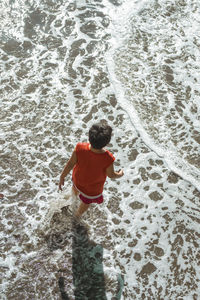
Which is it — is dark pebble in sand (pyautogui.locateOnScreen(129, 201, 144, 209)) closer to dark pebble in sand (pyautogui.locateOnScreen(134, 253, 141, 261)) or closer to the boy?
dark pebble in sand (pyautogui.locateOnScreen(134, 253, 141, 261))

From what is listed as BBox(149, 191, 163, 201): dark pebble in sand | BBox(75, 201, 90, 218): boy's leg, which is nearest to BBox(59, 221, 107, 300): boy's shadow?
BBox(75, 201, 90, 218): boy's leg

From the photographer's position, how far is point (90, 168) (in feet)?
11.4

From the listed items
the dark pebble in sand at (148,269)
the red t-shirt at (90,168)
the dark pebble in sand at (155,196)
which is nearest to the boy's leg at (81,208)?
the red t-shirt at (90,168)

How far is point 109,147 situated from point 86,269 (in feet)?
7.01

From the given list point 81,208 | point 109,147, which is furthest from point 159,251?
point 109,147

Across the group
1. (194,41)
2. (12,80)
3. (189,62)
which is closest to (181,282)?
(12,80)

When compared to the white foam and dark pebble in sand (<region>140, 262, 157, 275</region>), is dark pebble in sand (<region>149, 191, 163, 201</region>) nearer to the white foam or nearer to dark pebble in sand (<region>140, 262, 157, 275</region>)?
the white foam

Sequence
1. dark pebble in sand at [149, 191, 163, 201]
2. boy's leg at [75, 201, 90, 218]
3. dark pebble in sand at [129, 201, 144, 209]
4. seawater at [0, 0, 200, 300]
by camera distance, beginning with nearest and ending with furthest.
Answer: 1. seawater at [0, 0, 200, 300]
2. boy's leg at [75, 201, 90, 218]
3. dark pebble in sand at [129, 201, 144, 209]
4. dark pebble in sand at [149, 191, 163, 201]

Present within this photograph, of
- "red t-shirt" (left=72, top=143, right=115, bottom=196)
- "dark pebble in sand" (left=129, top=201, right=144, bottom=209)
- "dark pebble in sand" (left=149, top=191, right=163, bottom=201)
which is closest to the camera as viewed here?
"red t-shirt" (left=72, top=143, right=115, bottom=196)

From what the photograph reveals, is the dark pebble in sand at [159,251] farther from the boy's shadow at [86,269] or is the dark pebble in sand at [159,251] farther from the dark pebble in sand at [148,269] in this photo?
the boy's shadow at [86,269]

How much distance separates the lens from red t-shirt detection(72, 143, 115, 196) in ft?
11.2

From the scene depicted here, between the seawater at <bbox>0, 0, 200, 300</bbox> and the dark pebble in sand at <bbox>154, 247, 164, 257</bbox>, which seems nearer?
the seawater at <bbox>0, 0, 200, 300</bbox>

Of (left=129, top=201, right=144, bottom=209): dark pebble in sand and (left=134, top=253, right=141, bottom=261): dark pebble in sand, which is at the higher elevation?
(left=129, top=201, right=144, bottom=209): dark pebble in sand

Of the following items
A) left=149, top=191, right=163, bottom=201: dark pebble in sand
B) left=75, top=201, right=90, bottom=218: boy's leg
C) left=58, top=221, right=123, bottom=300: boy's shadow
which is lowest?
left=58, top=221, right=123, bottom=300: boy's shadow
